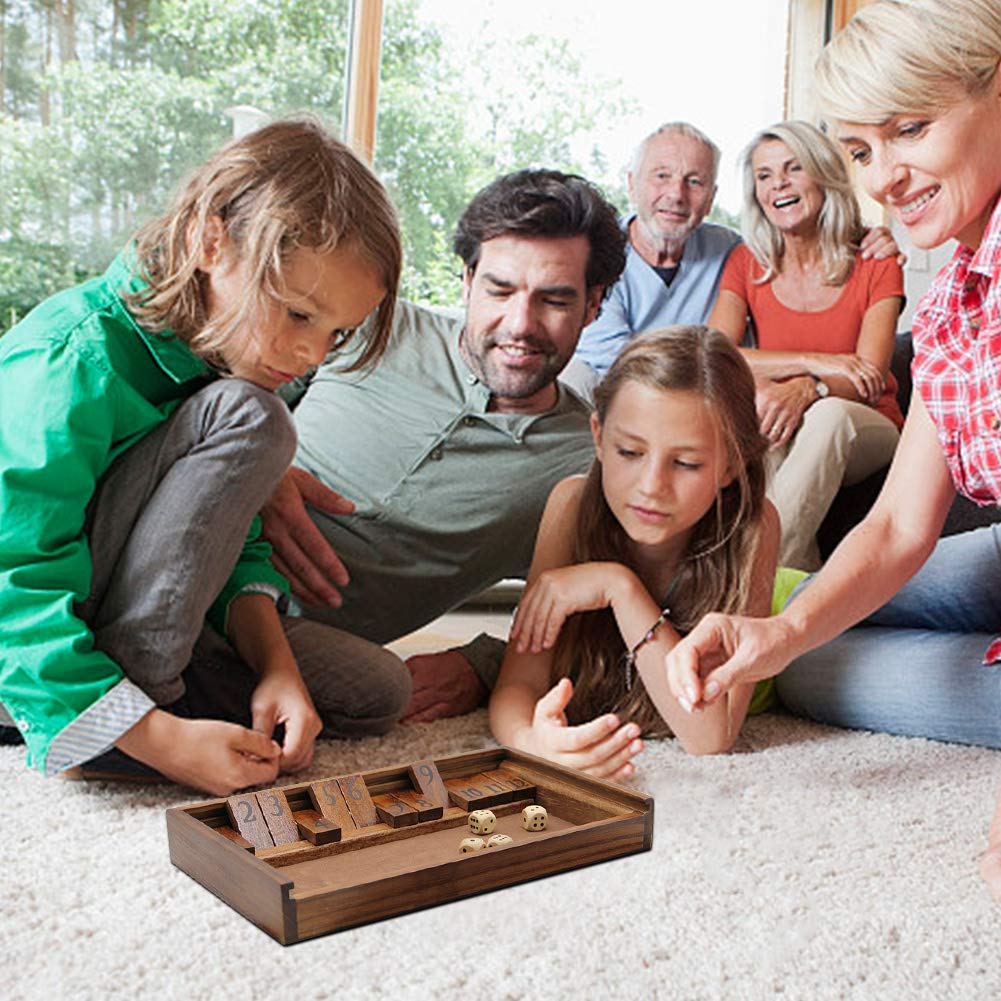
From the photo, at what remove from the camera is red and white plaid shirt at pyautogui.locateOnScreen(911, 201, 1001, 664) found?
115 centimetres

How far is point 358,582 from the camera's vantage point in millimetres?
1661

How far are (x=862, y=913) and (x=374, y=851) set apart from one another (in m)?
0.39

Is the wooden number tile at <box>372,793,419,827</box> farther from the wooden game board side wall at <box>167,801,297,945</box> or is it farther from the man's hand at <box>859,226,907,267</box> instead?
the man's hand at <box>859,226,907,267</box>

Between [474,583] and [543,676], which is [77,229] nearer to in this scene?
[474,583]

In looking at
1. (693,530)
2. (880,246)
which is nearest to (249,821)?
(693,530)

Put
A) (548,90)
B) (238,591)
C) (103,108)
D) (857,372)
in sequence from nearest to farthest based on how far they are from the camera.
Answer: (238,591) → (857,372) → (103,108) → (548,90)

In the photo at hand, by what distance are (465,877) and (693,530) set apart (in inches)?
28.3

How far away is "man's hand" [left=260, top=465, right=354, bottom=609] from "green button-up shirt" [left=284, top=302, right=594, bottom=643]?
13cm

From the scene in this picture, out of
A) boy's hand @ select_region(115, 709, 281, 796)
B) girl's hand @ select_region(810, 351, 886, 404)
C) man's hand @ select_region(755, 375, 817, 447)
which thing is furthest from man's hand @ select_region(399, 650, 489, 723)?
girl's hand @ select_region(810, 351, 886, 404)

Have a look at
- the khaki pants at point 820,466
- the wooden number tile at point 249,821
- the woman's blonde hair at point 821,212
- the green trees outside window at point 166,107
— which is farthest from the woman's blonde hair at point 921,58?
the green trees outside window at point 166,107

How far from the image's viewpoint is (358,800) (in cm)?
105

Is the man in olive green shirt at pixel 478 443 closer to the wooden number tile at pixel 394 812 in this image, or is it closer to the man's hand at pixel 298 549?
the man's hand at pixel 298 549

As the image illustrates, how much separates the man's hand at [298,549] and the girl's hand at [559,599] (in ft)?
0.77

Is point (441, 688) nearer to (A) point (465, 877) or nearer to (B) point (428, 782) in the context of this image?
(B) point (428, 782)
